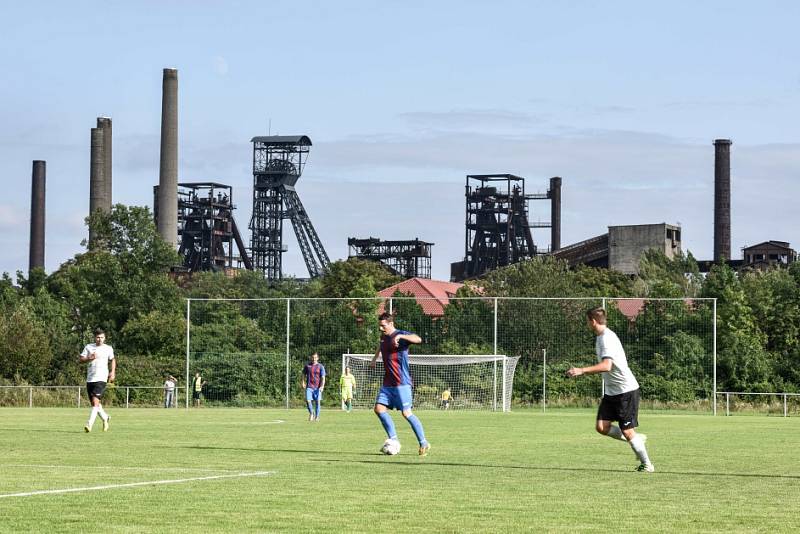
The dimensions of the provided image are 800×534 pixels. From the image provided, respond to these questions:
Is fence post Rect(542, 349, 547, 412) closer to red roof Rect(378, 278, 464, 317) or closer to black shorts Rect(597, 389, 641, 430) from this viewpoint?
red roof Rect(378, 278, 464, 317)

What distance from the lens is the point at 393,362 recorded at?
19000 millimetres

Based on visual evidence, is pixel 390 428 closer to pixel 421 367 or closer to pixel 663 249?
pixel 421 367

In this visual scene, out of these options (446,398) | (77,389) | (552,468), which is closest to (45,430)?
(552,468)

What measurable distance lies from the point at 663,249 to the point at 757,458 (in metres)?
94.4

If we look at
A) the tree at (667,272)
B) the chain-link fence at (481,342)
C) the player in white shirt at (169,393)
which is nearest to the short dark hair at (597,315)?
the chain-link fence at (481,342)

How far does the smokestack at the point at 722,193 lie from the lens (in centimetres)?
10819

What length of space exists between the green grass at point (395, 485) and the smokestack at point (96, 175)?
3178 inches

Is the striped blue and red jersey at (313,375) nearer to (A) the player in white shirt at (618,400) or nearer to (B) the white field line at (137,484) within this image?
(A) the player in white shirt at (618,400)

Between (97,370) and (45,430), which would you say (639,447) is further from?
(45,430)

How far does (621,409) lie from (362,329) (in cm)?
3870

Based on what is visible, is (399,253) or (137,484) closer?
(137,484)

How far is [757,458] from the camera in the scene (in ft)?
62.7

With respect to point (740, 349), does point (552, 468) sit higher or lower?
lower

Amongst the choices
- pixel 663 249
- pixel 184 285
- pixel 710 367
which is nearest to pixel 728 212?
pixel 663 249
